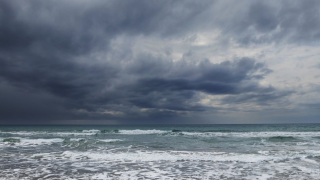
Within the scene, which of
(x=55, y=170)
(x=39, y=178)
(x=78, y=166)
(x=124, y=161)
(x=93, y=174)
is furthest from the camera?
(x=124, y=161)

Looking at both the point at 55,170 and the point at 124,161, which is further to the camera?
the point at 124,161

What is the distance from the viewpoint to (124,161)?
11594 millimetres

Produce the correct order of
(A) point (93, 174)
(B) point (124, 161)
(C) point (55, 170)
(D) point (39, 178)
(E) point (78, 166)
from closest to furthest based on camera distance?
(D) point (39, 178)
(A) point (93, 174)
(C) point (55, 170)
(E) point (78, 166)
(B) point (124, 161)

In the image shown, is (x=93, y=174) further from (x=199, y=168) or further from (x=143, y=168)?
(x=199, y=168)

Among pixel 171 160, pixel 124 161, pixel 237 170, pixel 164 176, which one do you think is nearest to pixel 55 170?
pixel 124 161

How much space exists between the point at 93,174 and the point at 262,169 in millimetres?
7368

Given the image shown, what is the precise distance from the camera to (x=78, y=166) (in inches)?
402

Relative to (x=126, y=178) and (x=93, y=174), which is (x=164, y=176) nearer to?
(x=126, y=178)

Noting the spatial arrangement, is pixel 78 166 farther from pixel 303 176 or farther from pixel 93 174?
pixel 303 176

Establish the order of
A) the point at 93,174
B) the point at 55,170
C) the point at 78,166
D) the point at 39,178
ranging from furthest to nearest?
the point at 78,166 → the point at 55,170 → the point at 93,174 → the point at 39,178

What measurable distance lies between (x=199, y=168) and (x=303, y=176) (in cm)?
407

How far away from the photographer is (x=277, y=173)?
347 inches

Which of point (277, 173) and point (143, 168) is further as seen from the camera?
point (143, 168)

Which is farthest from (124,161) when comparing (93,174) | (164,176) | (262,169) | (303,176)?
(303,176)
